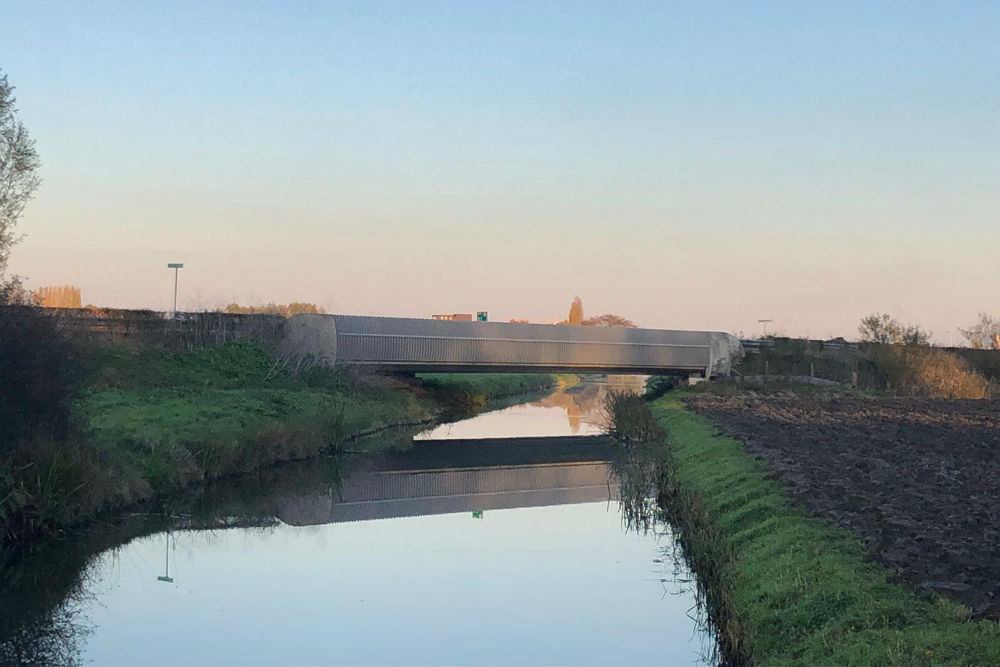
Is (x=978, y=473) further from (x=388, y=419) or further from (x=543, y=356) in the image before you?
(x=543, y=356)

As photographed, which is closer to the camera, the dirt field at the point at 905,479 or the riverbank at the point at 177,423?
the dirt field at the point at 905,479

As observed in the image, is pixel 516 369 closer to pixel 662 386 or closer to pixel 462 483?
pixel 662 386

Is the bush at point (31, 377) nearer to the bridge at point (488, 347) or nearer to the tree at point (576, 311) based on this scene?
the bridge at point (488, 347)

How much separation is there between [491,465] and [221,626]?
19124 mm

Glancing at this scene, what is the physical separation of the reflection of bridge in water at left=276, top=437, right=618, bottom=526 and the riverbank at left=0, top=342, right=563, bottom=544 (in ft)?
7.43

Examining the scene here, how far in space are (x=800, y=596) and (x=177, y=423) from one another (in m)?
17.7

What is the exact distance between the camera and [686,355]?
178ft

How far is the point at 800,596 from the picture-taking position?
1140cm

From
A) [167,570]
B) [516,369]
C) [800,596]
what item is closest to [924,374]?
[516,369]

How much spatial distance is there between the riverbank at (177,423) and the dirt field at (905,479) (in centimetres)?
1115

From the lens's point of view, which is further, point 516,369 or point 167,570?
point 516,369

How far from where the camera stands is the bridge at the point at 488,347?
4481 cm

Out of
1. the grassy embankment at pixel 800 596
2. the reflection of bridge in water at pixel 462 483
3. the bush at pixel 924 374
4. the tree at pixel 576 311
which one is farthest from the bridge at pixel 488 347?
the tree at pixel 576 311

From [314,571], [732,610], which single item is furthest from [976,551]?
[314,571]
